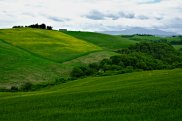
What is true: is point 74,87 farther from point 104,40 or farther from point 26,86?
point 104,40

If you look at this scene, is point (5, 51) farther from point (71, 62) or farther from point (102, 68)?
point (102, 68)

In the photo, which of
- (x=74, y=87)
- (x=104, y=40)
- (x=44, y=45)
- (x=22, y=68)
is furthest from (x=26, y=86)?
(x=104, y=40)

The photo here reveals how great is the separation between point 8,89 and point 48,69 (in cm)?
2048

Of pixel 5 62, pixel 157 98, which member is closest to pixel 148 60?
pixel 5 62

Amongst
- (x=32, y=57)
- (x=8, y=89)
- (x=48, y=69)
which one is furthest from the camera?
(x=32, y=57)

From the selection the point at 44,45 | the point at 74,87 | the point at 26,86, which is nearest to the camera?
the point at 74,87

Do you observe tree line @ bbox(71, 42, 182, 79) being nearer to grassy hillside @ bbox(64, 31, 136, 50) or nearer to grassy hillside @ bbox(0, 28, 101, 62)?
grassy hillside @ bbox(0, 28, 101, 62)

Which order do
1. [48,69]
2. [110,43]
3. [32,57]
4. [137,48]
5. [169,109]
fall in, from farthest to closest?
[110,43] → [137,48] → [32,57] → [48,69] → [169,109]

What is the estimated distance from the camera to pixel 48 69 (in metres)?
82.7

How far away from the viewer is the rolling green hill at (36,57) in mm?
74812

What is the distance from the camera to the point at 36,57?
309ft

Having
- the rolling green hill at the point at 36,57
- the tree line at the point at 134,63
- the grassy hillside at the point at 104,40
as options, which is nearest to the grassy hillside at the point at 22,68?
the rolling green hill at the point at 36,57

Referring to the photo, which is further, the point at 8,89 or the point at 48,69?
the point at 48,69

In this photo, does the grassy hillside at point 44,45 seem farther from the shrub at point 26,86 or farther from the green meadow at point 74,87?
the shrub at point 26,86
